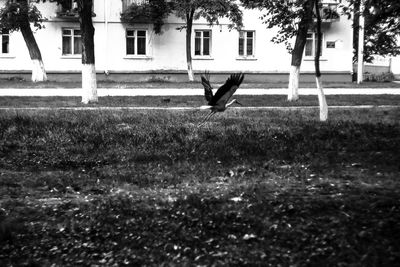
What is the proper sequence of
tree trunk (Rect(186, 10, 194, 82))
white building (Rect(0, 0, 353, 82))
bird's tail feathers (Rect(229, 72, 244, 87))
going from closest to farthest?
bird's tail feathers (Rect(229, 72, 244, 87)), tree trunk (Rect(186, 10, 194, 82)), white building (Rect(0, 0, 353, 82))

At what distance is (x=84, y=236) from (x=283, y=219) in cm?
161

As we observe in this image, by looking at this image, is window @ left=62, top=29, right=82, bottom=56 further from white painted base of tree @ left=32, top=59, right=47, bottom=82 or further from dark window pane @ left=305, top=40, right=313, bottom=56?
dark window pane @ left=305, top=40, right=313, bottom=56

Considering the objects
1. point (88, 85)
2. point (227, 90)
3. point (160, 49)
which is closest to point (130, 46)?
point (160, 49)

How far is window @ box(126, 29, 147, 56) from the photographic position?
36.5 meters

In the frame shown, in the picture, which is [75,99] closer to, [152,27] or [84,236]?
[84,236]

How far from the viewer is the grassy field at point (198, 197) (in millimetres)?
4422

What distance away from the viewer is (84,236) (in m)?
4.80

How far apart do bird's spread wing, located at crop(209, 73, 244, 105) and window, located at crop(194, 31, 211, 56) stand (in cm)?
2779

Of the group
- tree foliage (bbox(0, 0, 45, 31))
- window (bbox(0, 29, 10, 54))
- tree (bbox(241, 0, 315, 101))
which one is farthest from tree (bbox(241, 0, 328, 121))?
window (bbox(0, 29, 10, 54))

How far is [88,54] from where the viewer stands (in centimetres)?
1823

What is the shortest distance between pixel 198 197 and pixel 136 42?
104 ft

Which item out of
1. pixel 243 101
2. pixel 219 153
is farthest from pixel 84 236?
pixel 243 101

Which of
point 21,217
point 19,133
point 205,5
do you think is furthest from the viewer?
point 205,5

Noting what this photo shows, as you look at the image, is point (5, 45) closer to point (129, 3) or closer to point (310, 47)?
point (129, 3)
